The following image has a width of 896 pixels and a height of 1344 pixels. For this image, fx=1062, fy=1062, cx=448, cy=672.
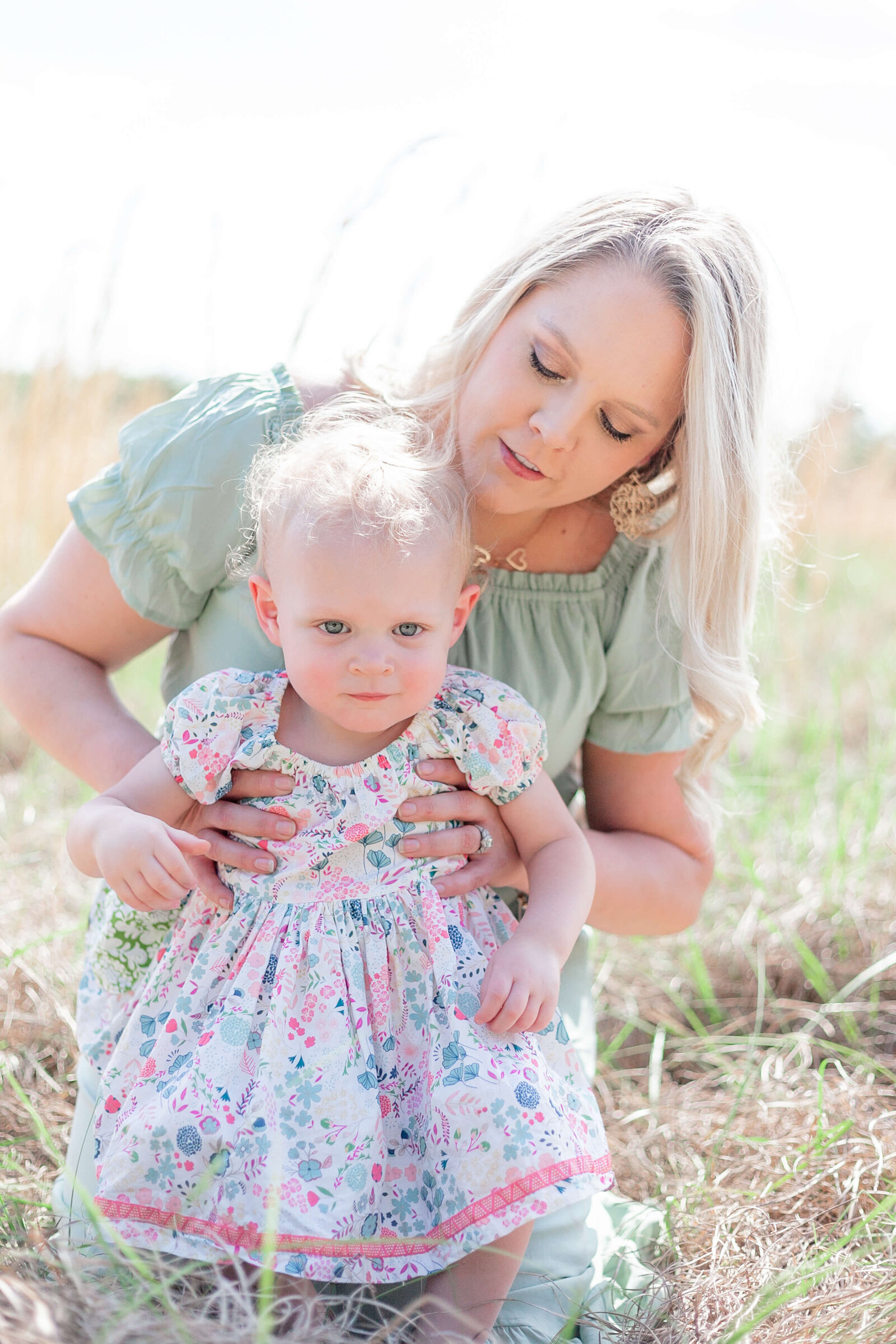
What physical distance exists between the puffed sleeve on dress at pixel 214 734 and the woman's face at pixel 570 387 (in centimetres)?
43

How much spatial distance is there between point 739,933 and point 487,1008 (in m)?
1.21

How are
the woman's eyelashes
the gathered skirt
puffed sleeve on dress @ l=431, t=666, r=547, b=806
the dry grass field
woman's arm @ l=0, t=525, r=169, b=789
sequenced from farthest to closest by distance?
woman's arm @ l=0, t=525, r=169, b=789 < the woman's eyelashes < puffed sleeve on dress @ l=431, t=666, r=547, b=806 < the dry grass field < the gathered skirt

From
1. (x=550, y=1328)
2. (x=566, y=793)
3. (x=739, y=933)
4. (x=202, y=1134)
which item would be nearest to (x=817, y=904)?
(x=739, y=933)

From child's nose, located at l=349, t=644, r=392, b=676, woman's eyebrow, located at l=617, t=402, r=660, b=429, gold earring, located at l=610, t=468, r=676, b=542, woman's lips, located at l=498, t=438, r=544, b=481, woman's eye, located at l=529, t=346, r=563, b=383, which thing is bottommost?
child's nose, located at l=349, t=644, r=392, b=676

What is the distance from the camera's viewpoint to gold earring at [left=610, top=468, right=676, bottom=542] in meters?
1.62

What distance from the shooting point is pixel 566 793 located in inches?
67.1

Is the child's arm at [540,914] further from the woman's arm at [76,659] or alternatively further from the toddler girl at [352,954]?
the woman's arm at [76,659]

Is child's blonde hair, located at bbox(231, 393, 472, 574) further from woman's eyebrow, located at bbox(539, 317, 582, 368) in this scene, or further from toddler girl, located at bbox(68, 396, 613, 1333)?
woman's eyebrow, located at bbox(539, 317, 582, 368)

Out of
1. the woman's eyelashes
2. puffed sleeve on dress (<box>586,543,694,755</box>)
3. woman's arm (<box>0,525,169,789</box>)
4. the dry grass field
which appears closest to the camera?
the dry grass field

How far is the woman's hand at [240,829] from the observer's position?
1.22 meters

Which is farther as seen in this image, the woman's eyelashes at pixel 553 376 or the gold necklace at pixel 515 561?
the gold necklace at pixel 515 561

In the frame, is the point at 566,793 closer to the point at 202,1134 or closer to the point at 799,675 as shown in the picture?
the point at 202,1134

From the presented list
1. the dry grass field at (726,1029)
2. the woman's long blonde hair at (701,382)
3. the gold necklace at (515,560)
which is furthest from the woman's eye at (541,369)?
the dry grass field at (726,1029)

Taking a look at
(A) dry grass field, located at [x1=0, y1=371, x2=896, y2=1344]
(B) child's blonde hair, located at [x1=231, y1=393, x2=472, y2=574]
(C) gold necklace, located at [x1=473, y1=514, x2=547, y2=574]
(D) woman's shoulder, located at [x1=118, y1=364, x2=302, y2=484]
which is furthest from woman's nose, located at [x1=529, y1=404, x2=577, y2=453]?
(A) dry grass field, located at [x1=0, y1=371, x2=896, y2=1344]
